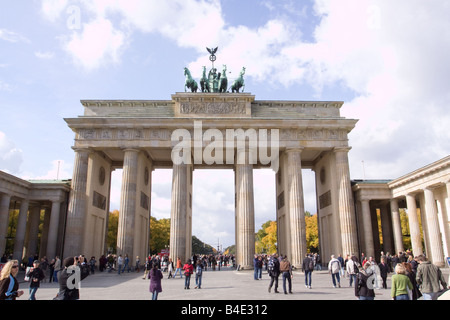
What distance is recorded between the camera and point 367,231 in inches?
1400

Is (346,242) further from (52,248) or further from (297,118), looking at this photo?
(52,248)

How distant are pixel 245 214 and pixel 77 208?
53.7 feet

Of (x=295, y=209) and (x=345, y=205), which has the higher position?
(x=345, y=205)

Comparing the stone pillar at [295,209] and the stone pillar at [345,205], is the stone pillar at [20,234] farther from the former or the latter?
the stone pillar at [345,205]

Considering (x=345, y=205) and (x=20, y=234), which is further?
(x=345, y=205)

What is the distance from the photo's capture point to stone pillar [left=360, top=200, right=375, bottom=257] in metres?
34.7

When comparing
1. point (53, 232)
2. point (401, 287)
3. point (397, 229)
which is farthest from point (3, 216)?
point (397, 229)

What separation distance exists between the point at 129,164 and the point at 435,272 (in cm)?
2974

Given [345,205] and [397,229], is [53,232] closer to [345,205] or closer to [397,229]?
[345,205]

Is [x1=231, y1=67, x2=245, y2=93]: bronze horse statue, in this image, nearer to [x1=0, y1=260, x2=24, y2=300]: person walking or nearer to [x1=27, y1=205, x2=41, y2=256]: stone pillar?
[x1=27, y1=205, x2=41, y2=256]: stone pillar

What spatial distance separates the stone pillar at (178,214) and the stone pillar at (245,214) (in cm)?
543

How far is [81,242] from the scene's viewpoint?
33250mm

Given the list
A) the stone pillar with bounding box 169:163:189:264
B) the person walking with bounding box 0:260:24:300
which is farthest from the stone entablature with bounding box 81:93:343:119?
the person walking with bounding box 0:260:24:300

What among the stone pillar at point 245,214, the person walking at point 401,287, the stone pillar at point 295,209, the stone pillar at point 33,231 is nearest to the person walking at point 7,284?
the person walking at point 401,287
